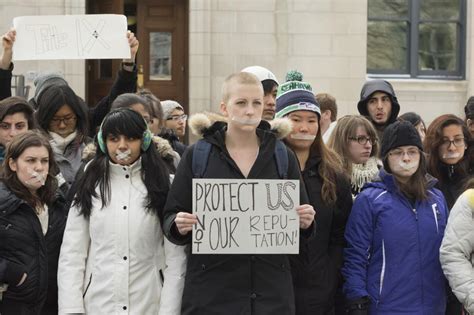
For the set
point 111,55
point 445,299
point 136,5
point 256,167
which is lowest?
point 445,299

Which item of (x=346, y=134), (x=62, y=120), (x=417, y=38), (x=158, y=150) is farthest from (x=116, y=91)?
(x=417, y=38)

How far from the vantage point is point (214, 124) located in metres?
5.20

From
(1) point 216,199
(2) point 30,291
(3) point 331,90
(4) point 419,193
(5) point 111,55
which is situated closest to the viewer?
(1) point 216,199

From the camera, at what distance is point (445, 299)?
579 centimetres

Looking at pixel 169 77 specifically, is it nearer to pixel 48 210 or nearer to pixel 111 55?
pixel 111 55

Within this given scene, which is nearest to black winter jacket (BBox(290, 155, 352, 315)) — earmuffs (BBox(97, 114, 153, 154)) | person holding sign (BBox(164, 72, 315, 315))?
person holding sign (BBox(164, 72, 315, 315))

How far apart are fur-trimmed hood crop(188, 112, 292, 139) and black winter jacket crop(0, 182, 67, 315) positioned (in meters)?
1.10

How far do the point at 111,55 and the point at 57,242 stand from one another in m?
1.77

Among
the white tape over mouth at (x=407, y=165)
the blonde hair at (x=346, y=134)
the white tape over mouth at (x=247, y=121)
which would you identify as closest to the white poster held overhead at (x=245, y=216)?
the white tape over mouth at (x=247, y=121)

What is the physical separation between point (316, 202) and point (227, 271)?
89cm

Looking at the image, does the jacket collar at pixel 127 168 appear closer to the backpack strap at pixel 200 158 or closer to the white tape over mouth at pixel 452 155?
the backpack strap at pixel 200 158

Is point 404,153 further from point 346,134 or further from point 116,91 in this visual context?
point 116,91

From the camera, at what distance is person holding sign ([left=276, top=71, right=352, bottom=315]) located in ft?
18.3

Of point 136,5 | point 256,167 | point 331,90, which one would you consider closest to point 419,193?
point 256,167
